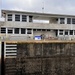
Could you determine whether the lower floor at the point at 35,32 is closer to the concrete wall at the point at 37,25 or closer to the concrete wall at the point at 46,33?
the concrete wall at the point at 46,33

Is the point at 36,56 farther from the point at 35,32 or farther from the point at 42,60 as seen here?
the point at 35,32

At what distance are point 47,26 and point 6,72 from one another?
13.4 meters

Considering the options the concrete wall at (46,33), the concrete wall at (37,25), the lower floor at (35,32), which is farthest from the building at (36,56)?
the concrete wall at (46,33)

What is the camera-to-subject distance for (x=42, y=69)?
22.4 metres

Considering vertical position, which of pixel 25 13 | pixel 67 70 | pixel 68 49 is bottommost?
pixel 67 70

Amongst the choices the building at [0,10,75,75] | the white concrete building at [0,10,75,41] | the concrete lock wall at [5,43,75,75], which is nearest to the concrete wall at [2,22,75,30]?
Result: the white concrete building at [0,10,75,41]

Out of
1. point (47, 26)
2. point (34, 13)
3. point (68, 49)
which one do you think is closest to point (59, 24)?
point (47, 26)

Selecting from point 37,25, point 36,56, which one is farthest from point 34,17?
point 36,56

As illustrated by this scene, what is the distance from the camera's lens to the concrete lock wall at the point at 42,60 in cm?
2173

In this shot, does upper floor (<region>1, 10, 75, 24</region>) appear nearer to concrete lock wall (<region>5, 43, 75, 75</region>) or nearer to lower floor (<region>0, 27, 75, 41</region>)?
lower floor (<region>0, 27, 75, 41</region>)

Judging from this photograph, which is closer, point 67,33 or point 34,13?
point 34,13

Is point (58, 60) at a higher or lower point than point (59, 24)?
lower

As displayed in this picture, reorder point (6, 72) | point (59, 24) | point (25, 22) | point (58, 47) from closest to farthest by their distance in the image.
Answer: point (6, 72) → point (58, 47) → point (25, 22) → point (59, 24)

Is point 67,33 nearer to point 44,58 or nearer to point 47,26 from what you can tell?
point 47,26
